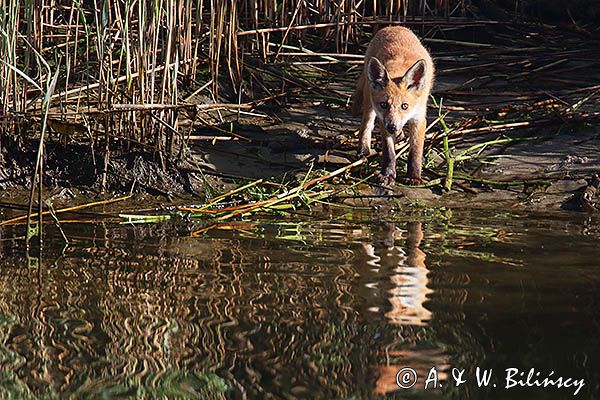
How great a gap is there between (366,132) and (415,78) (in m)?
0.56

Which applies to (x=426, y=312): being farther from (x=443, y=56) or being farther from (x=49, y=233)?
(x=443, y=56)

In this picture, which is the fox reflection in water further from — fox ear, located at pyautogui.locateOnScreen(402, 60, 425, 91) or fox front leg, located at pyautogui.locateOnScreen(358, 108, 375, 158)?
fox ear, located at pyautogui.locateOnScreen(402, 60, 425, 91)

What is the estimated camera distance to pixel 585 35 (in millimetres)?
9852

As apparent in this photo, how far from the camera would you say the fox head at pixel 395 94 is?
7184mm

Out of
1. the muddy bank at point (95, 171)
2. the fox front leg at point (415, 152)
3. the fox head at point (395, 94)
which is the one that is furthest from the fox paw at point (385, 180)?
the muddy bank at point (95, 171)

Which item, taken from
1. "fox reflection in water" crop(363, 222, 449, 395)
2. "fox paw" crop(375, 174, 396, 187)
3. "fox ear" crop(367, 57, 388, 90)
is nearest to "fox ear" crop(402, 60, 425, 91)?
"fox ear" crop(367, 57, 388, 90)

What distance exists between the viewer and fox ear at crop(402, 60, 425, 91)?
736 centimetres

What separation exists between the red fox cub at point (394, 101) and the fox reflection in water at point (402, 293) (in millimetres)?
1036

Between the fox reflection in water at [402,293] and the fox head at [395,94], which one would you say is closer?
the fox reflection in water at [402,293]

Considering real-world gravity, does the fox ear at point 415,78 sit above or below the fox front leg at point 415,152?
above

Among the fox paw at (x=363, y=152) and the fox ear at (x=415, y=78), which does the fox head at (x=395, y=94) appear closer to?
the fox ear at (x=415, y=78)

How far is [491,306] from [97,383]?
1.74m

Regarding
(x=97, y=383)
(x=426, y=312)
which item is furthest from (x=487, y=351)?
(x=97, y=383)

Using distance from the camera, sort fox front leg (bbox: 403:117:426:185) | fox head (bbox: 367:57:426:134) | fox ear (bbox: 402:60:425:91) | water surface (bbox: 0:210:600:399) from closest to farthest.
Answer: water surface (bbox: 0:210:600:399), fox front leg (bbox: 403:117:426:185), fox head (bbox: 367:57:426:134), fox ear (bbox: 402:60:425:91)
